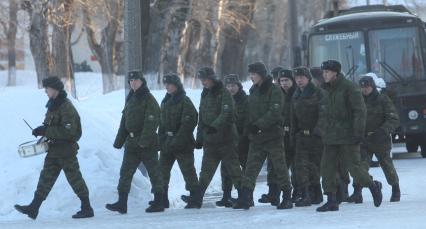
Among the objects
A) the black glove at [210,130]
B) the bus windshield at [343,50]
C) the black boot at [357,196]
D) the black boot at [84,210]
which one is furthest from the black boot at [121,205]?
the bus windshield at [343,50]

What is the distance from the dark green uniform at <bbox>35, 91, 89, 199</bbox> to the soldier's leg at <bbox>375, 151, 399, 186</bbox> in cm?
374

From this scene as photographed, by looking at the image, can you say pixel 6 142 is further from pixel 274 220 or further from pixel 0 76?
pixel 0 76

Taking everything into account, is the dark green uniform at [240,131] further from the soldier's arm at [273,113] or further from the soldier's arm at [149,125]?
the soldier's arm at [149,125]

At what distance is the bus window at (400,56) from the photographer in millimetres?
22297

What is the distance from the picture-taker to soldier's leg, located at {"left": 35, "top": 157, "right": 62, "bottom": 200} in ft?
41.3

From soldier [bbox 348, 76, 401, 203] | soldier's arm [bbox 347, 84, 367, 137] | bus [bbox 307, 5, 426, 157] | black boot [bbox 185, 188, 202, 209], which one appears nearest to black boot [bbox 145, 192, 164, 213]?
black boot [bbox 185, 188, 202, 209]

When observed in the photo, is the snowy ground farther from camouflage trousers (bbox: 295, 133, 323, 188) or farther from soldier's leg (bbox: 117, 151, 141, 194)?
camouflage trousers (bbox: 295, 133, 323, 188)

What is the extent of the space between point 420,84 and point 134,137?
10737 millimetres

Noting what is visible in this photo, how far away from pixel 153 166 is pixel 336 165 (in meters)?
2.31

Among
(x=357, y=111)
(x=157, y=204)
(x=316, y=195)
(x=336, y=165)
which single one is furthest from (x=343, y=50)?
(x=357, y=111)

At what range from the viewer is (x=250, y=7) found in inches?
A: 1665

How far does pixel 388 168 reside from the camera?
44.2ft

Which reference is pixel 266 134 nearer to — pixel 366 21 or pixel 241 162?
pixel 241 162

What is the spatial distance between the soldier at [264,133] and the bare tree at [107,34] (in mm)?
24201
